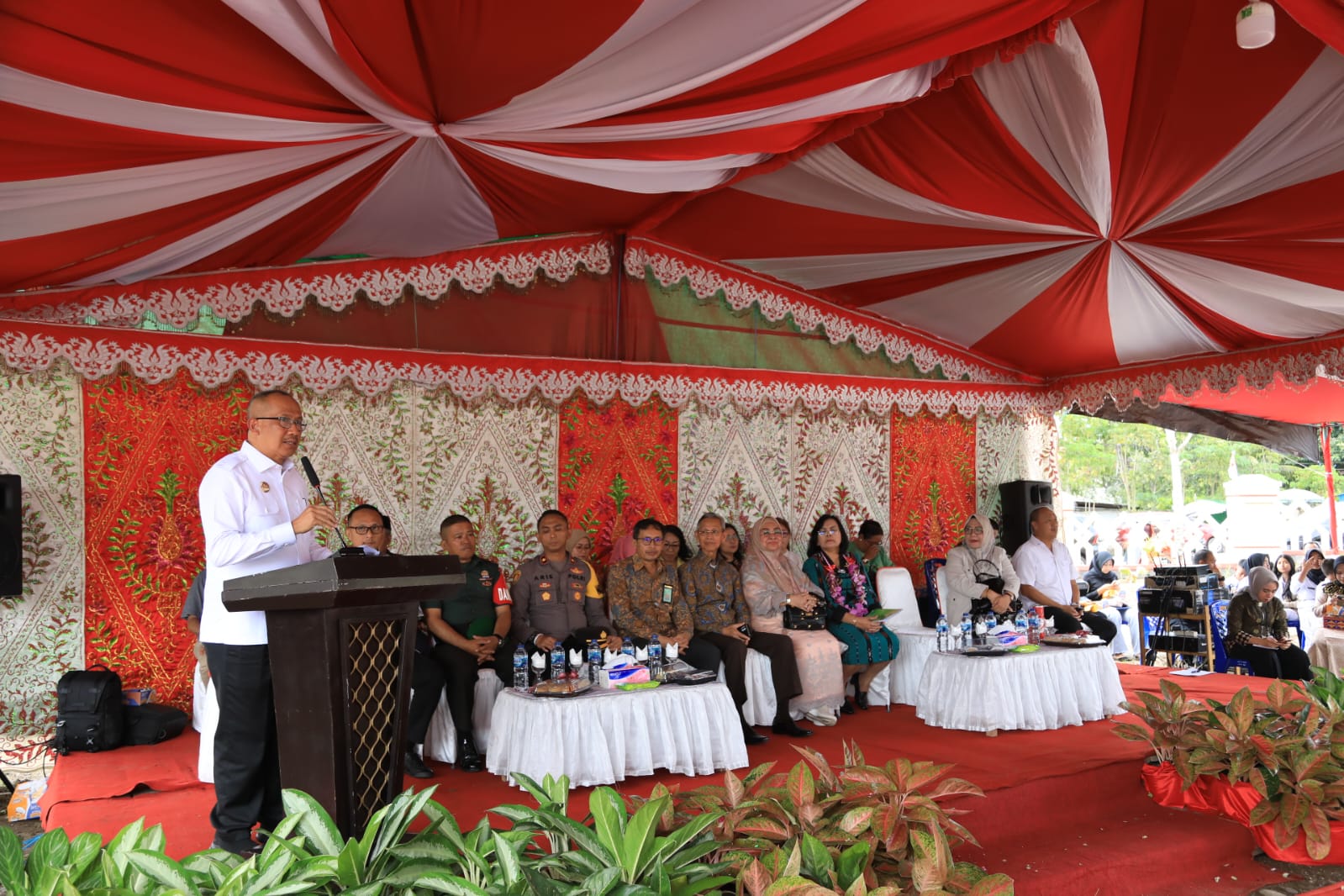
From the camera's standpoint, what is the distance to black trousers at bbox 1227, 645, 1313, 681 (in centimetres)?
673

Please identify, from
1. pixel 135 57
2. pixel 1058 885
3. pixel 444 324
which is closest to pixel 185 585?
pixel 444 324

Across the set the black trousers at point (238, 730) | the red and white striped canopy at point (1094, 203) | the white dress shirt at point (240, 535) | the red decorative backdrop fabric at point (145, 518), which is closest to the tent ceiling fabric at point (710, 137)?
the red and white striped canopy at point (1094, 203)

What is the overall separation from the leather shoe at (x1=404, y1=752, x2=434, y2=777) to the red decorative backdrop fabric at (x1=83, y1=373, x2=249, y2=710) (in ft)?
5.27

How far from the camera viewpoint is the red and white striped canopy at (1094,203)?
11.8 ft

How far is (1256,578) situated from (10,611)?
761 cm

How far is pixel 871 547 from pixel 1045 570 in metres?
1.17

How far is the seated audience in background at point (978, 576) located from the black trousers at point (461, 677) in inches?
118

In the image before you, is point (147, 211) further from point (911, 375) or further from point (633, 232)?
point (911, 375)

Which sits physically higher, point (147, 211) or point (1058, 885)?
point (147, 211)

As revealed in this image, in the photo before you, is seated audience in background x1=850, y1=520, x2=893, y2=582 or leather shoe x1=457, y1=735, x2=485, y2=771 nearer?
leather shoe x1=457, y1=735, x2=485, y2=771

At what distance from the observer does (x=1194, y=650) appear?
785 centimetres

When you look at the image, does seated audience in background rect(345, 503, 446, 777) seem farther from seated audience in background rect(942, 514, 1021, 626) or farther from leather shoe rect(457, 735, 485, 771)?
seated audience in background rect(942, 514, 1021, 626)

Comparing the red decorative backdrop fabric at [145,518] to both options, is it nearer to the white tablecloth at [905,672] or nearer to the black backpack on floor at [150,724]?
the black backpack on floor at [150,724]

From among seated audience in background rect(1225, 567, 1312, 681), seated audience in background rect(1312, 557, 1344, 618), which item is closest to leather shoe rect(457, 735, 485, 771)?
seated audience in background rect(1225, 567, 1312, 681)
